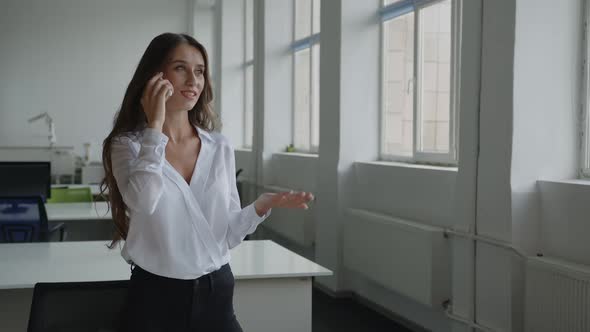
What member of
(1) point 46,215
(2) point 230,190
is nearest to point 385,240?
(1) point 46,215

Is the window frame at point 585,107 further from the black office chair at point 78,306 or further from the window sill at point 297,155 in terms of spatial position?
the window sill at point 297,155

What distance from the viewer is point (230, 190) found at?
194 centimetres

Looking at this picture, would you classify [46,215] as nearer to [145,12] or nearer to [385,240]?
[385,240]

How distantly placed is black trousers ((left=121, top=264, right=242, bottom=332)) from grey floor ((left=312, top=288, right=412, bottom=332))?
3.16 metres

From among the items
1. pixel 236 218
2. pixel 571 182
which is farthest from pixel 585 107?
pixel 236 218

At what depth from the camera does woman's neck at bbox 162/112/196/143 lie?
1887 millimetres

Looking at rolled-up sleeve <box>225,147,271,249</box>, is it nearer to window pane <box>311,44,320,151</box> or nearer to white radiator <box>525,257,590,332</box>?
white radiator <box>525,257,590,332</box>

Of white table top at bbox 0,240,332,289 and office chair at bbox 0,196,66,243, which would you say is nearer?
white table top at bbox 0,240,332,289

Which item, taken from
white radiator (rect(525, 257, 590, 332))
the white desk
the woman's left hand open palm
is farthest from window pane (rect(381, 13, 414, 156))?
the woman's left hand open palm

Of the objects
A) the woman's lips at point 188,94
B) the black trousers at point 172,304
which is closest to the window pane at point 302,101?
the woman's lips at point 188,94

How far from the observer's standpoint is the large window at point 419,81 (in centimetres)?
477

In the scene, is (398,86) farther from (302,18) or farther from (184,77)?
(184,77)

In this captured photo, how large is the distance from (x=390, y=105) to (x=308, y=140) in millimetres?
2166

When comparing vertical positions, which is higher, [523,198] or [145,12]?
[145,12]
